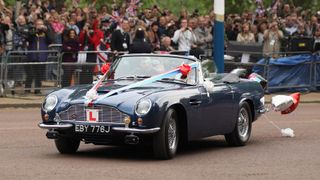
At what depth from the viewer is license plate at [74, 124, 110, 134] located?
1142 centimetres

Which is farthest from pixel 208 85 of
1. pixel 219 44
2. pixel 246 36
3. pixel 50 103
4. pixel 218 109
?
pixel 246 36

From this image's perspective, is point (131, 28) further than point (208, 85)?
Yes

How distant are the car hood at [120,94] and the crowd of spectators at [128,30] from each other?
7744 millimetres

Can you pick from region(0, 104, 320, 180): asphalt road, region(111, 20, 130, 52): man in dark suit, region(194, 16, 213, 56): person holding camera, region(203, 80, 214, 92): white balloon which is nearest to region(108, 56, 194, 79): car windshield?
region(203, 80, 214, 92): white balloon

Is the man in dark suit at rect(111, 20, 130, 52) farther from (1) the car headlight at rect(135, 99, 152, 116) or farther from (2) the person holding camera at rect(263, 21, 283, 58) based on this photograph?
(1) the car headlight at rect(135, 99, 152, 116)

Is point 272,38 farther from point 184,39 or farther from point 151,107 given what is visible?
point 151,107

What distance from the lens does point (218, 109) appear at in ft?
42.7

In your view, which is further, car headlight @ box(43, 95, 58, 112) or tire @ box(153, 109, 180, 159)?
car headlight @ box(43, 95, 58, 112)

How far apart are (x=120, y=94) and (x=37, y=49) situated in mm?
11308

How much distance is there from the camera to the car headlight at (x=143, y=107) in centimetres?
1134

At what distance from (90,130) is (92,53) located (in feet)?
38.0

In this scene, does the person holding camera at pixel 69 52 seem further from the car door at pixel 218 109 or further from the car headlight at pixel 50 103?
the car headlight at pixel 50 103

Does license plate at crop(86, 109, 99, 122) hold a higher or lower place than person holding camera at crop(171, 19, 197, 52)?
lower

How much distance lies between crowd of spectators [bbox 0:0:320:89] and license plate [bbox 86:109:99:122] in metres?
8.68
